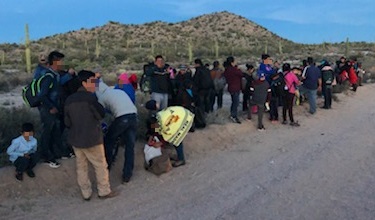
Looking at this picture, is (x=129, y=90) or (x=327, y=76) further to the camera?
(x=327, y=76)

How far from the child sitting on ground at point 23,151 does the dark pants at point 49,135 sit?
0.51 metres

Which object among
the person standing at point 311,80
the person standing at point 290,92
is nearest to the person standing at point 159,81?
the person standing at point 290,92

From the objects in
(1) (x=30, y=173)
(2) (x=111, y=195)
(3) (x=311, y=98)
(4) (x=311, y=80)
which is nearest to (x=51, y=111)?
(1) (x=30, y=173)

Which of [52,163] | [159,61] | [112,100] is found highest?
[159,61]

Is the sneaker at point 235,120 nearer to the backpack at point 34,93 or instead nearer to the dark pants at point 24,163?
the backpack at point 34,93

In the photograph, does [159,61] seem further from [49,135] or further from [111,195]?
[111,195]

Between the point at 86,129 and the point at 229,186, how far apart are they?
285 cm

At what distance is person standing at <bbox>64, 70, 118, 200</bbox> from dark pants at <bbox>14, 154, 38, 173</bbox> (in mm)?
942

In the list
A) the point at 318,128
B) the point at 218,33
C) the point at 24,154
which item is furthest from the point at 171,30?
the point at 24,154

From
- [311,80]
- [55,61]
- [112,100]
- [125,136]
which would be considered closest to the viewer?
[112,100]

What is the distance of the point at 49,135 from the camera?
917cm

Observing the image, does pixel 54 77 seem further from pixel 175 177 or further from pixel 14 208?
pixel 175 177

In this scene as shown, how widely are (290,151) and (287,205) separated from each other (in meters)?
4.33

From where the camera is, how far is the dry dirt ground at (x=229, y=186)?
25.2ft
